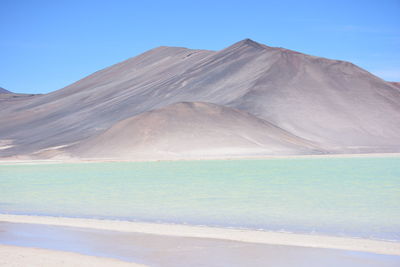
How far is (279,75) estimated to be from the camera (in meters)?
73.8

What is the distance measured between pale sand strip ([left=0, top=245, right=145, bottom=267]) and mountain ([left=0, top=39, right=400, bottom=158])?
134 feet

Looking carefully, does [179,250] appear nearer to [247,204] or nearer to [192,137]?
[247,204]

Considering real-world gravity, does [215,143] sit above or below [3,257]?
above

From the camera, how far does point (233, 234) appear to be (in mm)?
8836

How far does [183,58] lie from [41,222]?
8472 cm

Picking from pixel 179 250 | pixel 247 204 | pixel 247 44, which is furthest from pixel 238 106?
pixel 179 250

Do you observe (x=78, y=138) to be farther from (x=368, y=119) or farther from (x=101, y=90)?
(x=368, y=119)

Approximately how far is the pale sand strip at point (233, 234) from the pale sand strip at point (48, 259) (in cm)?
208

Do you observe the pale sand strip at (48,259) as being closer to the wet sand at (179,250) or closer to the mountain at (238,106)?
the wet sand at (179,250)

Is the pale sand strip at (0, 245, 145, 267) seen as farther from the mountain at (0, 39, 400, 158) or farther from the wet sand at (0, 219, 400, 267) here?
the mountain at (0, 39, 400, 158)

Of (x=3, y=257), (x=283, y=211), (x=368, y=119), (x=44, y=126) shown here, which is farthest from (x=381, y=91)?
(x=3, y=257)

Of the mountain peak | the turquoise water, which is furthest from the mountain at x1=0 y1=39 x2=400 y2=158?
the turquoise water

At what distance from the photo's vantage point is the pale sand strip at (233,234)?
7695 mm

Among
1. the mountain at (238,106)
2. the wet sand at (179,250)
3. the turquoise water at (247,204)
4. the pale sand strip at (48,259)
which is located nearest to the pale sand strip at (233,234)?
the wet sand at (179,250)
